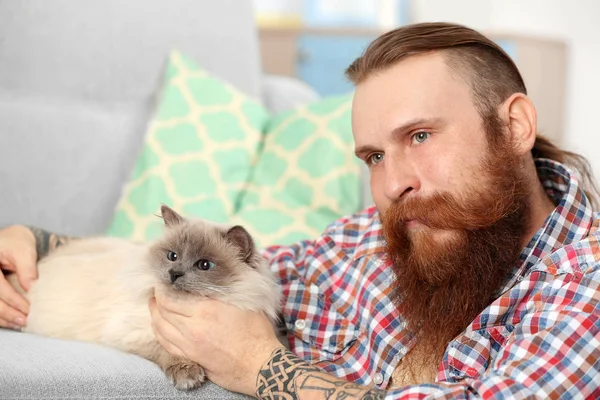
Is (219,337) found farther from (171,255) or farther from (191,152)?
(191,152)

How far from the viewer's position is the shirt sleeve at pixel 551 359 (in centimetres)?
114

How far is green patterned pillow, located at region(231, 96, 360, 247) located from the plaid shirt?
0.36 meters

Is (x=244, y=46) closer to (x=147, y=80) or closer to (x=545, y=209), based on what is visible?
(x=147, y=80)

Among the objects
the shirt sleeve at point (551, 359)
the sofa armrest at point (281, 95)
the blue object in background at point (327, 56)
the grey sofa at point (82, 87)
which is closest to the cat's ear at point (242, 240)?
the shirt sleeve at point (551, 359)

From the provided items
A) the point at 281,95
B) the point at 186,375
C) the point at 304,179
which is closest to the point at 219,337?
the point at 186,375

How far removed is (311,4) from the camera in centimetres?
583

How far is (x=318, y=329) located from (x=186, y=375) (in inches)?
16.3

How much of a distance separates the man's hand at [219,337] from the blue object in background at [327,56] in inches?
124

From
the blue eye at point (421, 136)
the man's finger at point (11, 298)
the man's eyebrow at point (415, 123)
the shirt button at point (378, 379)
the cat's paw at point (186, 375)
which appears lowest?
the shirt button at point (378, 379)

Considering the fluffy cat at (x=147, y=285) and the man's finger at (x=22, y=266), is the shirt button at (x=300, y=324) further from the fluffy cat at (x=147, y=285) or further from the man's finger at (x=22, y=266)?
the man's finger at (x=22, y=266)

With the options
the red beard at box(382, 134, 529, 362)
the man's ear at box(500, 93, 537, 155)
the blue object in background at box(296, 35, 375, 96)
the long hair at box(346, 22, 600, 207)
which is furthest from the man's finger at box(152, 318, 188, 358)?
the blue object in background at box(296, 35, 375, 96)

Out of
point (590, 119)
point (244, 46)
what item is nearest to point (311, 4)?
point (590, 119)

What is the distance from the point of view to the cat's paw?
149 centimetres

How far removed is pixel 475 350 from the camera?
1420 millimetres
